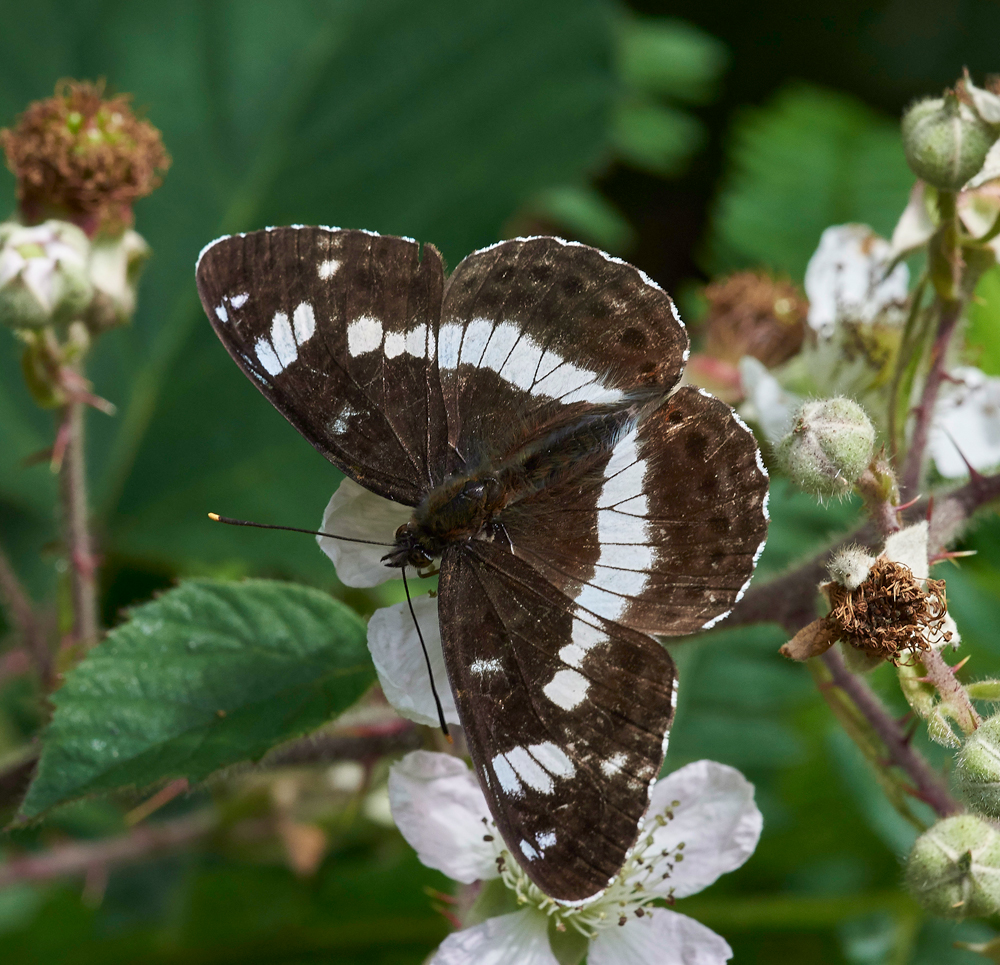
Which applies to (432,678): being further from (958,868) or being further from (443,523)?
(958,868)

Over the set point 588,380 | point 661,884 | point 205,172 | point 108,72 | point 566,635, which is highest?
point 108,72

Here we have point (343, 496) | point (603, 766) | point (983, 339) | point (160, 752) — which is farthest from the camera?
point (983, 339)

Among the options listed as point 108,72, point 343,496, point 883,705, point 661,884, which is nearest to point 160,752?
point 343,496

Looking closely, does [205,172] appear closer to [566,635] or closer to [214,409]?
[214,409]

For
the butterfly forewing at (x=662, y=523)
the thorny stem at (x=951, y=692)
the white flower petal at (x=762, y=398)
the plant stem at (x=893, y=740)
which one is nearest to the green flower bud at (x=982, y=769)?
the thorny stem at (x=951, y=692)

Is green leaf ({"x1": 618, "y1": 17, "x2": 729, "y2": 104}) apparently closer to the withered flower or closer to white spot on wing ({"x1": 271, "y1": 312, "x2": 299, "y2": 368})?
white spot on wing ({"x1": 271, "y1": 312, "x2": 299, "y2": 368})

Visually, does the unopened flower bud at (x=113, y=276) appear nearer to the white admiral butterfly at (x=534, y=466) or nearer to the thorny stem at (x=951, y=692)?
the white admiral butterfly at (x=534, y=466)

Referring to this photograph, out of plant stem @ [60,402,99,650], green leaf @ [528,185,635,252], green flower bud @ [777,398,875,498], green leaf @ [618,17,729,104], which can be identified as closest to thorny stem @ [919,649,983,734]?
green flower bud @ [777,398,875,498]
